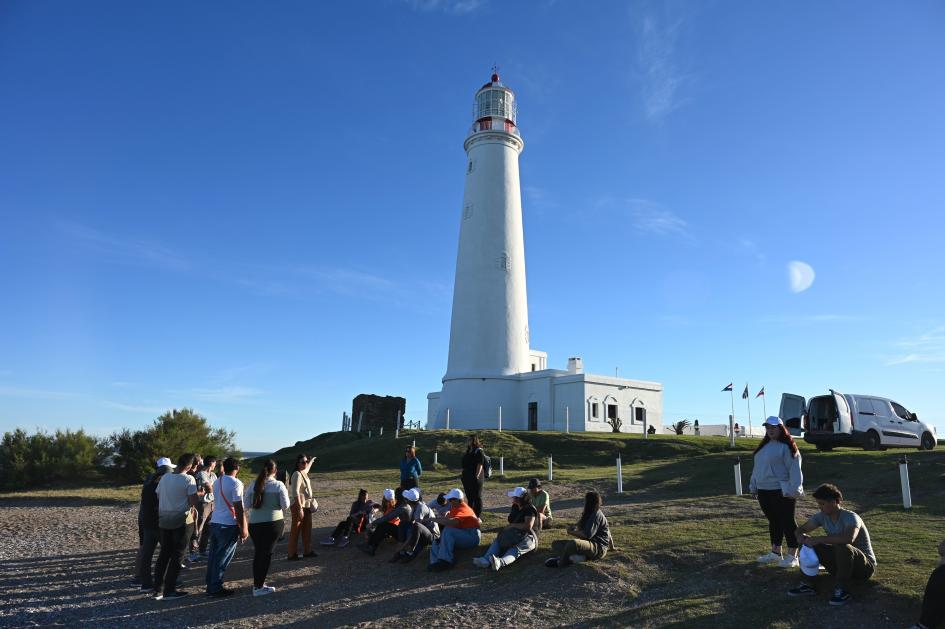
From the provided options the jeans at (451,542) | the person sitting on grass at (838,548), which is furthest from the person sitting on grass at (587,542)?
the person sitting on grass at (838,548)

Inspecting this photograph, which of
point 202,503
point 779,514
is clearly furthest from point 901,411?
point 202,503

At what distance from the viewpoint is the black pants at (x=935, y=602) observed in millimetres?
5398

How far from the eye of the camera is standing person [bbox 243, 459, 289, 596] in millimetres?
7812

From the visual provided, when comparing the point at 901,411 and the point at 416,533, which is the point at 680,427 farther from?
the point at 416,533

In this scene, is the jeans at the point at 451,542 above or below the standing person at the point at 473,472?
below

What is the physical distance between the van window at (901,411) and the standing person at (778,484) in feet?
52.3

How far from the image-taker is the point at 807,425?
20484 millimetres

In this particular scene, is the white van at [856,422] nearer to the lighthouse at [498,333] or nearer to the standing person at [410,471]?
the lighthouse at [498,333]

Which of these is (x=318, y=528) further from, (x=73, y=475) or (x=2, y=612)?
(x=73, y=475)

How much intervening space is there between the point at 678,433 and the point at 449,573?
95.3ft

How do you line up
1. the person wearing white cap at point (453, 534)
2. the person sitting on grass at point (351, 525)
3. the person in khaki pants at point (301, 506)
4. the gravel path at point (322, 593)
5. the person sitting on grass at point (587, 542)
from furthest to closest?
the person sitting on grass at point (351, 525) < the person in khaki pants at point (301, 506) < the person wearing white cap at point (453, 534) < the person sitting on grass at point (587, 542) < the gravel path at point (322, 593)

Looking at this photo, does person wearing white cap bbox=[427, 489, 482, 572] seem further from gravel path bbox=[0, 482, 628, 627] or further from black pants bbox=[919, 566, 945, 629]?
black pants bbox=[919, 566, 945, 629]

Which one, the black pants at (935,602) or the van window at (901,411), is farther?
the van window at (901,411)

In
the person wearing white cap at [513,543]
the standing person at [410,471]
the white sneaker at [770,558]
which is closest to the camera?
the white sneaker at [770,558]
